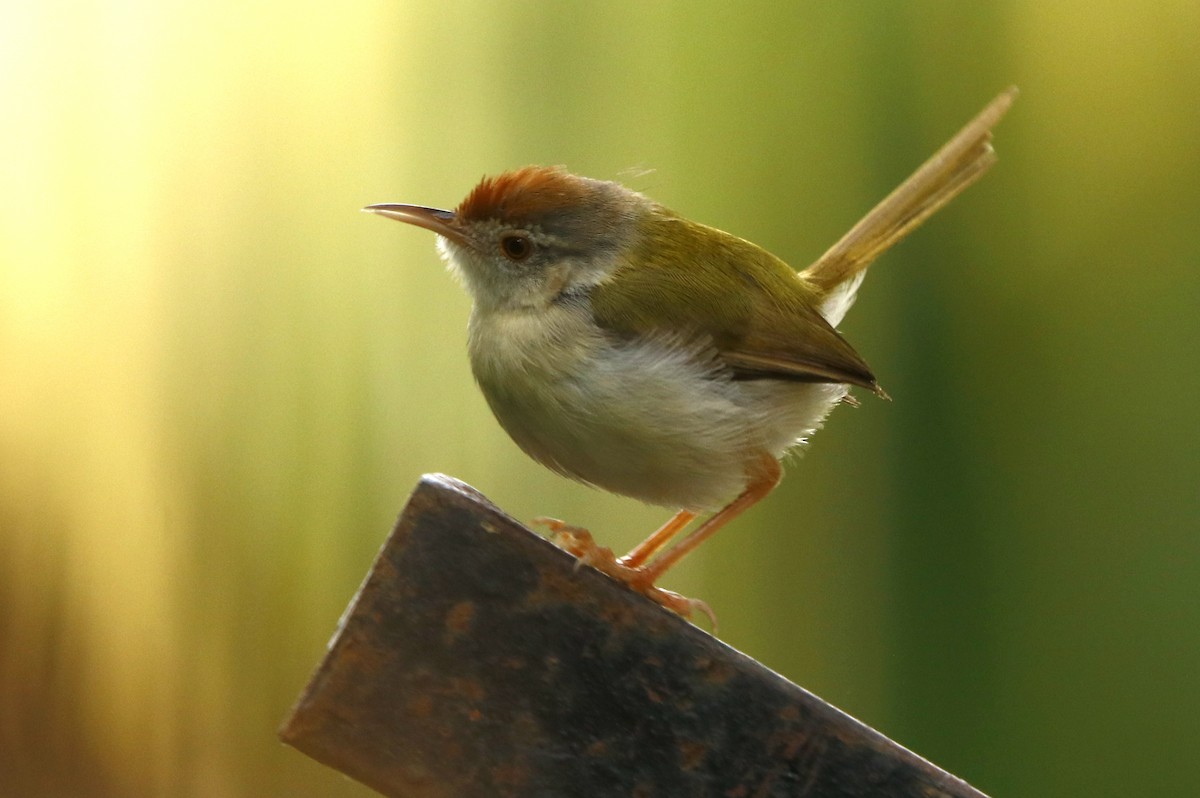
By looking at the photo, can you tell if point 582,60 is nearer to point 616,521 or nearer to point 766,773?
point 616,521

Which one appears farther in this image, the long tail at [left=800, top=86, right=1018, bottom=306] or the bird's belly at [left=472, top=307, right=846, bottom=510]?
the long tail at [left=800, top=86, right=1018, bottom=306]

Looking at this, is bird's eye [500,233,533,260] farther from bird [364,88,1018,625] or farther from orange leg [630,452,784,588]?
orange leg [630,452,784,588]

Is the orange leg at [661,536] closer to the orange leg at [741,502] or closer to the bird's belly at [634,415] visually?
the orange leg at [741,502]

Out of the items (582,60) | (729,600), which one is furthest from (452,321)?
(729,600)

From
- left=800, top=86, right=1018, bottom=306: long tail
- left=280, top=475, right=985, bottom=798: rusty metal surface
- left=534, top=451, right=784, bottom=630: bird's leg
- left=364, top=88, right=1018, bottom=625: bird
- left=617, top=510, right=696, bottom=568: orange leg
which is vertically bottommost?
left=617, top=510, right=696, bottom=568: orange leg

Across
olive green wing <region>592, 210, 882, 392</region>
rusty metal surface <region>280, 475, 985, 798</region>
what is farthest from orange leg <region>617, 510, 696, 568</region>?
rusty metal surface <region>280, 475, 985, 798</region>

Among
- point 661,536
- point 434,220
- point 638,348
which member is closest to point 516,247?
point 434,220
